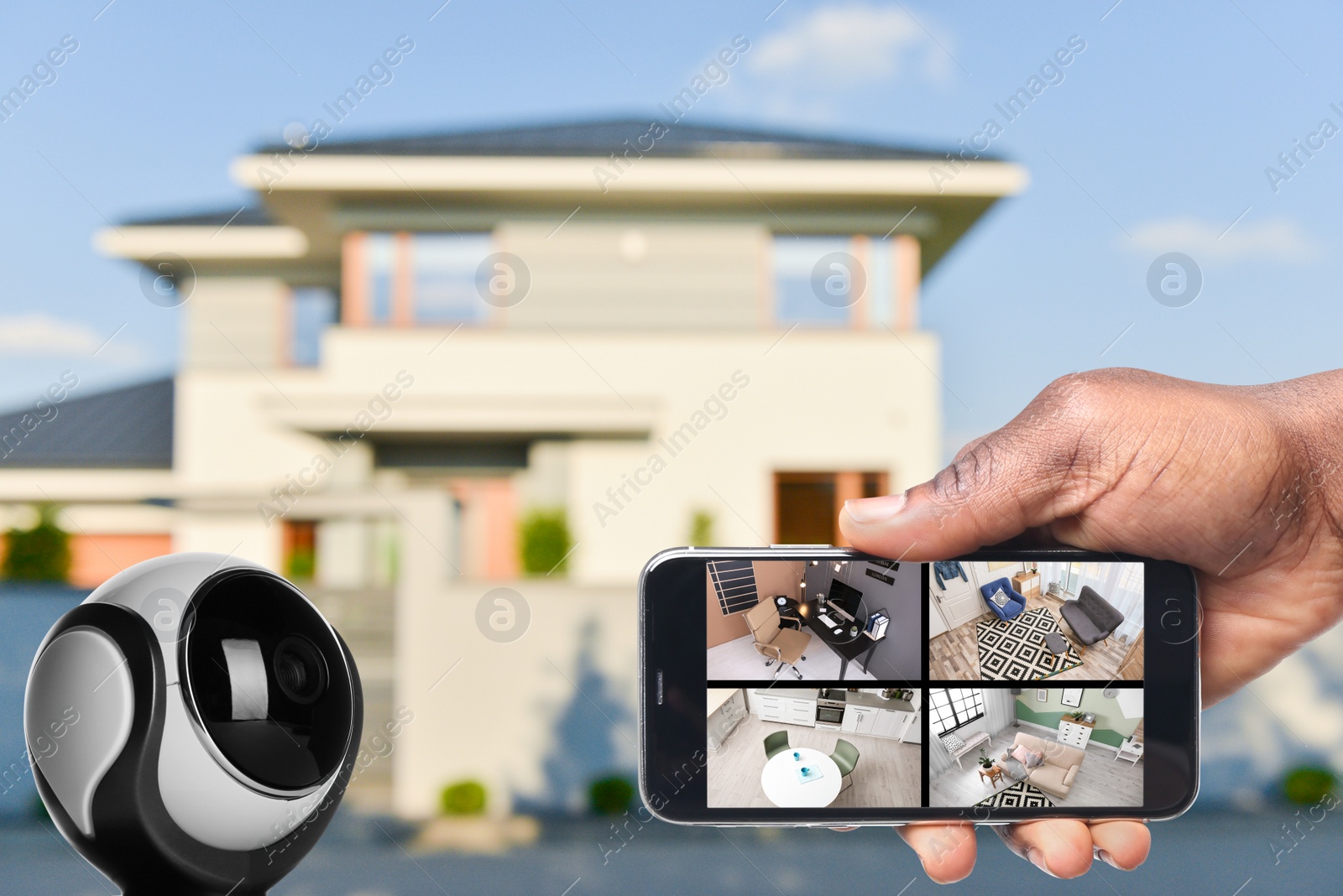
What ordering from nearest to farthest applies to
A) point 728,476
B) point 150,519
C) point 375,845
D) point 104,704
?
1. point 104,704
2. point 375,845
3. point 728,476
4. point 150,519

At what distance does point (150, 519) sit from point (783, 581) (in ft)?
18.7

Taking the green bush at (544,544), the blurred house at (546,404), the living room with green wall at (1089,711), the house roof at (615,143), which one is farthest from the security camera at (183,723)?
the house roof at (615,143)

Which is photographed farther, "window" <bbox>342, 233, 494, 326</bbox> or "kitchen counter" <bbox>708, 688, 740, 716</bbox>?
"window" <bbox>342, 233, 494, 326</bbox>

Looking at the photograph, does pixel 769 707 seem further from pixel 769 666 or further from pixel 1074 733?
pixel 1074 733

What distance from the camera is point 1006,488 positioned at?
101 centimetres

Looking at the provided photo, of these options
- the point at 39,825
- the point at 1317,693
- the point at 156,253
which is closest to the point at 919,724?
the point at 39,825

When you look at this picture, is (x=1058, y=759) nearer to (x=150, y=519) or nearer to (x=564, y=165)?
(x=564, y=165)

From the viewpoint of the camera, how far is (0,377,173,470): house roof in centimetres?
595

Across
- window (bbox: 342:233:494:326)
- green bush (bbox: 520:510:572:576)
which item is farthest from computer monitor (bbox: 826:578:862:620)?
window (bbox: 342:233:494:326)

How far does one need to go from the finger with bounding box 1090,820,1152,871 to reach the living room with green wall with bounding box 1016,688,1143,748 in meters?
0.17

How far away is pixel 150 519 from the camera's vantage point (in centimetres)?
553

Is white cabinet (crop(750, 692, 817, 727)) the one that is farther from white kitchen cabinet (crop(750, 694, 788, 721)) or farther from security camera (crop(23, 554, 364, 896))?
security camera (crop(23, 554, 364, 896))

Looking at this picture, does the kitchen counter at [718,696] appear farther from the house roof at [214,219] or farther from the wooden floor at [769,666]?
the house roof at [214,219]

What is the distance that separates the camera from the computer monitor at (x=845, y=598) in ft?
2.93
